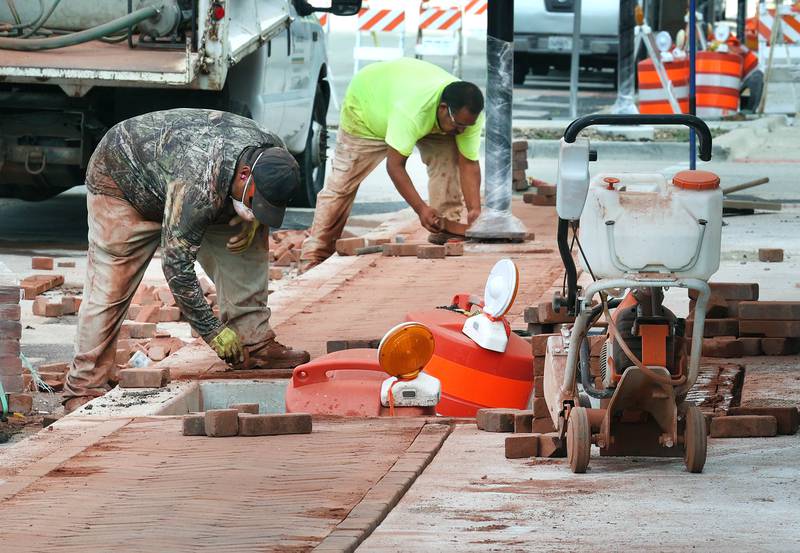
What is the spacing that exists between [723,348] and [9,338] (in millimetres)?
3494

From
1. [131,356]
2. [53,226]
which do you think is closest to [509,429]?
[131,356]

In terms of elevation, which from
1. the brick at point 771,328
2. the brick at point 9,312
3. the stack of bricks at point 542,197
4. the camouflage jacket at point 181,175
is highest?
the camouflage jacket at point 181,175

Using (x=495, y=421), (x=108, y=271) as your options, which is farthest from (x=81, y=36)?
(x=495, y=421)

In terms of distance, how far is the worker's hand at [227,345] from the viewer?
24.7 feet

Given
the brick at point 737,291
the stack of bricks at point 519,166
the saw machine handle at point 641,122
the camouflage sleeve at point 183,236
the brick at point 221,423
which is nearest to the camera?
the saw machine handle at point 641,122

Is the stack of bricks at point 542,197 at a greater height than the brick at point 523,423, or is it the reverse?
the brick at point 523,423

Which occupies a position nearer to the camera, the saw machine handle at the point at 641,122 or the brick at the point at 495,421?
the saw machine handle at the point at 641,122

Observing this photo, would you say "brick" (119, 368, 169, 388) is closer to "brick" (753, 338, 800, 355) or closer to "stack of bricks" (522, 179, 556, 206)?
"brick" (753, 338, 800, 355)

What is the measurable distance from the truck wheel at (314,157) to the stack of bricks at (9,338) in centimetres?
692

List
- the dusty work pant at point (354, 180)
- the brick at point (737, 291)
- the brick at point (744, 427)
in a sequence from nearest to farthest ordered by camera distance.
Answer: the brick at point (744, 427), the brick at point (737, 291), the dusty work pant at point (354, 180)

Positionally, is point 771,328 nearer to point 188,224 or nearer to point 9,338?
point 188,224

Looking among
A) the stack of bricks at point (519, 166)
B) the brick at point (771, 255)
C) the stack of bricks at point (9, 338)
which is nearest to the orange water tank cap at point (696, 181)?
the stack of bricks at point (9, 338)

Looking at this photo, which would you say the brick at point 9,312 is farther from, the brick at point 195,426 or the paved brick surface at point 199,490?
the brick at point 195,426

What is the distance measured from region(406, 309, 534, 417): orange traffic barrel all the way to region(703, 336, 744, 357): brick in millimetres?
1105
